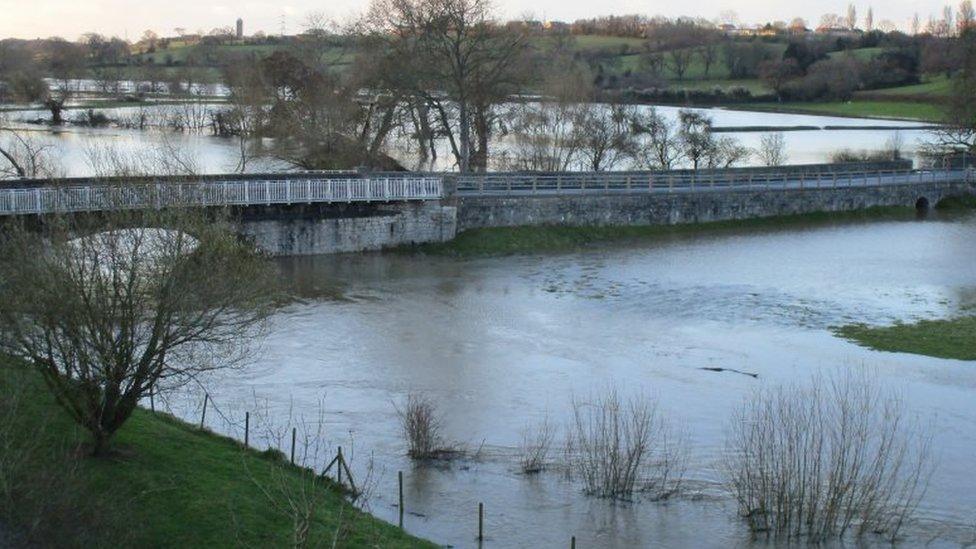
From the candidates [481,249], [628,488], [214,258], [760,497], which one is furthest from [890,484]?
[481,249]

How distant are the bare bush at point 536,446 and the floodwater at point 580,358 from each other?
0.71ft

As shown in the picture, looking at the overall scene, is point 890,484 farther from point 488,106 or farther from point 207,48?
point 207,48

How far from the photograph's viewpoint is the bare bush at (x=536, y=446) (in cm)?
1858

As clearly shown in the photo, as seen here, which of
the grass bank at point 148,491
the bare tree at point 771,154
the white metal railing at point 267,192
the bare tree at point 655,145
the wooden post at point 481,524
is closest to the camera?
the grass bank at point 148,491

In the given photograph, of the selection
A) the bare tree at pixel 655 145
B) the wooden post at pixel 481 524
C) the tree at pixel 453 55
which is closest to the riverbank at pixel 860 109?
the bare tree at pixel 655 145

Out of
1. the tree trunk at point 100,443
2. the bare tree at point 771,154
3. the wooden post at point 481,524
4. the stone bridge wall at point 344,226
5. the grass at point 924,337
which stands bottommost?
the wooden post at point 481,524

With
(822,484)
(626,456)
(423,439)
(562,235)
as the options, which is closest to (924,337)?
(822,484)

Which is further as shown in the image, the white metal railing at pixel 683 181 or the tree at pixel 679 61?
the tree at pixel 679 61

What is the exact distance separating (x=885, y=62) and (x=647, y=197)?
6799 centimetres

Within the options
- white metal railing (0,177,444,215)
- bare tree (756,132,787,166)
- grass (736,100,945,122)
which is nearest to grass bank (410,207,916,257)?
white metal railing (0,177,444,215)

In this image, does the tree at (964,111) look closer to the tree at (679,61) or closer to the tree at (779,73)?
the tree at (779,73)

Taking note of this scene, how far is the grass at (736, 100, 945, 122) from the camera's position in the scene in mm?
91506

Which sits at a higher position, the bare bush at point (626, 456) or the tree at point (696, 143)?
the tree at point (696, 143)

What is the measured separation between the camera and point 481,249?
38.7 m
